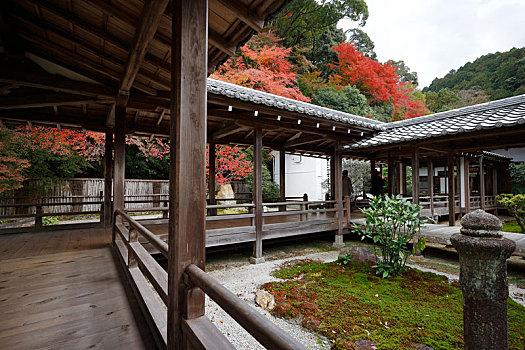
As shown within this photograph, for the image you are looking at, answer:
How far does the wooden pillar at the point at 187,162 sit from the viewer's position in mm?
1478

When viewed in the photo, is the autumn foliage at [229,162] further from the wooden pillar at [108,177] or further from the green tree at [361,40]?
the green tree at [361,40]

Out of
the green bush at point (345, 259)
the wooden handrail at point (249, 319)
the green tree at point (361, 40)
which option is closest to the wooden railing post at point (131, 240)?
the wooden handrail at point (249, 319)

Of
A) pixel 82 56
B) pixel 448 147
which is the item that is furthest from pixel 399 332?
pixel 448 147

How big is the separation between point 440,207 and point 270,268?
9.55 m

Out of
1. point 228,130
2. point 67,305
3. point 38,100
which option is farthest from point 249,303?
point 38,100

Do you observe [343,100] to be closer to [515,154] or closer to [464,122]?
[515,154]

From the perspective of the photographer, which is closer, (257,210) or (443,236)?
(257,210)

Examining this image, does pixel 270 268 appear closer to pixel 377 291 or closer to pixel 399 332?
pixel 377 291

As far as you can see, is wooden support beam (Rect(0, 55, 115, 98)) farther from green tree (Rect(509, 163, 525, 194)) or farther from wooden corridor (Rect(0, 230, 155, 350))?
green tree (Rect(509, 163, 525, 194))

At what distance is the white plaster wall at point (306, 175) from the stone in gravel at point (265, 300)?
43.0ft

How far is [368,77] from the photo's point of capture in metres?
17.2

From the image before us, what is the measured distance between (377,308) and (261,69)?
12.3m

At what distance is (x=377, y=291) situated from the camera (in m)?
4.27

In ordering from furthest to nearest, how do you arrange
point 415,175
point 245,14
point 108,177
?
point 415,175
point 108,177
point 245,14
